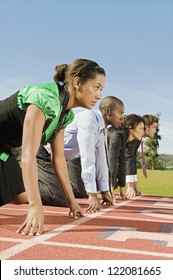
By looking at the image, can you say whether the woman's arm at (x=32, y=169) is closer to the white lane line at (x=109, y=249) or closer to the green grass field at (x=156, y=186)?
the white lane line at (x=109, y=249)

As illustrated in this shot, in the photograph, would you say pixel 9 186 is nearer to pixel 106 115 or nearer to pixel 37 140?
pixel 37 140

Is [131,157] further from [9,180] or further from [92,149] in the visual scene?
[9,180]

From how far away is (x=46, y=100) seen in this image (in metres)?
3.40

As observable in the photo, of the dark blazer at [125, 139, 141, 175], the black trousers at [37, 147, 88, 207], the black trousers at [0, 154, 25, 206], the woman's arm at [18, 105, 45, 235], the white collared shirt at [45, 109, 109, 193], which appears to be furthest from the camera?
the dark blazer at [125, 139, 141, 175]

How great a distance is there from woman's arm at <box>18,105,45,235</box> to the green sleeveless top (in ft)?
0.20

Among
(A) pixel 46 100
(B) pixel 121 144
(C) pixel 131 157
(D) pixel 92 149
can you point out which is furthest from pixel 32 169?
(C) pixel 131 157

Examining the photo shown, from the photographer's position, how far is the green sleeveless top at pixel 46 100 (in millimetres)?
3393

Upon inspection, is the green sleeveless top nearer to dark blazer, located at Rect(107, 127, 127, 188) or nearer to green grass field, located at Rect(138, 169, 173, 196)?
dark blazer, located at Rect(107, 127, 127, 188)

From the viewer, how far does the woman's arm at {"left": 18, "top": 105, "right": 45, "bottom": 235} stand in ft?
10.5

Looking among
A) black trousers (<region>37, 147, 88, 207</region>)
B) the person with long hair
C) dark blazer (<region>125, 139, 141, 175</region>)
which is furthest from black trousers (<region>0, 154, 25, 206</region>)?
dark blazer (<region>125, 139, 141, 175</region>)

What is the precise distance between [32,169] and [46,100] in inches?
20.8

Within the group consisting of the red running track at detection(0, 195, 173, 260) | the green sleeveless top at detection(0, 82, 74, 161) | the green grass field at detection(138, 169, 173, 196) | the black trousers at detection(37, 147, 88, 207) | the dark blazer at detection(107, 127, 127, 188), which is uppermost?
the green sleeveless top at detection(0, 82, 74, 161)

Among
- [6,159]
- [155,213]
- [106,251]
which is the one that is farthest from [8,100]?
[155,213]
